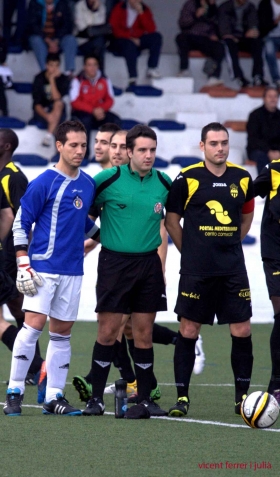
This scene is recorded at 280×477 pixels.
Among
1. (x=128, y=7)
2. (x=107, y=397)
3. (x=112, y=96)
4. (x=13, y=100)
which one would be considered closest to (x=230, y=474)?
(x=107, y=397)

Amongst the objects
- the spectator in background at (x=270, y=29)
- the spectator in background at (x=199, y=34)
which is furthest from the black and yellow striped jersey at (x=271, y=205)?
the spectator in background at (x=270, y=29)

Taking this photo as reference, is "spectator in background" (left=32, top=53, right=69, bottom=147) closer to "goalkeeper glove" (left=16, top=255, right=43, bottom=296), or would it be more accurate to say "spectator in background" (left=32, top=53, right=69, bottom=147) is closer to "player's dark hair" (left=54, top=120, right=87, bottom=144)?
"player's dark hair" (left=54, top=120, right=87, bottom=144)

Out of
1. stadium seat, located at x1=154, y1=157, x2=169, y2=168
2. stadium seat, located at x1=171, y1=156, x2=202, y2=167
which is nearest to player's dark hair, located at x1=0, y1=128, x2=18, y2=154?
stadium seat, located at x1=154, y1=157, x2=169, y2=168

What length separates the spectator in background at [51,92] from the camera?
15258 mm

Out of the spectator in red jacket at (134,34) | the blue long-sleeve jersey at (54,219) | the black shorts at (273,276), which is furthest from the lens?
the spectator in red jacket at (134,34)

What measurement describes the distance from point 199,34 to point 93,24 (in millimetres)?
2010

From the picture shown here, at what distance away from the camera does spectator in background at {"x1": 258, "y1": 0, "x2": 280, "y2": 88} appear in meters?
18.0

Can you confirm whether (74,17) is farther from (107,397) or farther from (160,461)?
(160,461)

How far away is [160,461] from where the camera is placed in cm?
491

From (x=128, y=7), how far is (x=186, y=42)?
121cm

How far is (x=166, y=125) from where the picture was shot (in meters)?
16.7

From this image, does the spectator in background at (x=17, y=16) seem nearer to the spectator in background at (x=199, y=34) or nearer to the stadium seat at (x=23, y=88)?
the stadium seat at (x=23, y=88)

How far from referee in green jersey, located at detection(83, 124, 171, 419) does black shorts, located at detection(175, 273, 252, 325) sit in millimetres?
198

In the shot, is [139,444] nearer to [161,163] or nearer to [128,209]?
[128,209]
